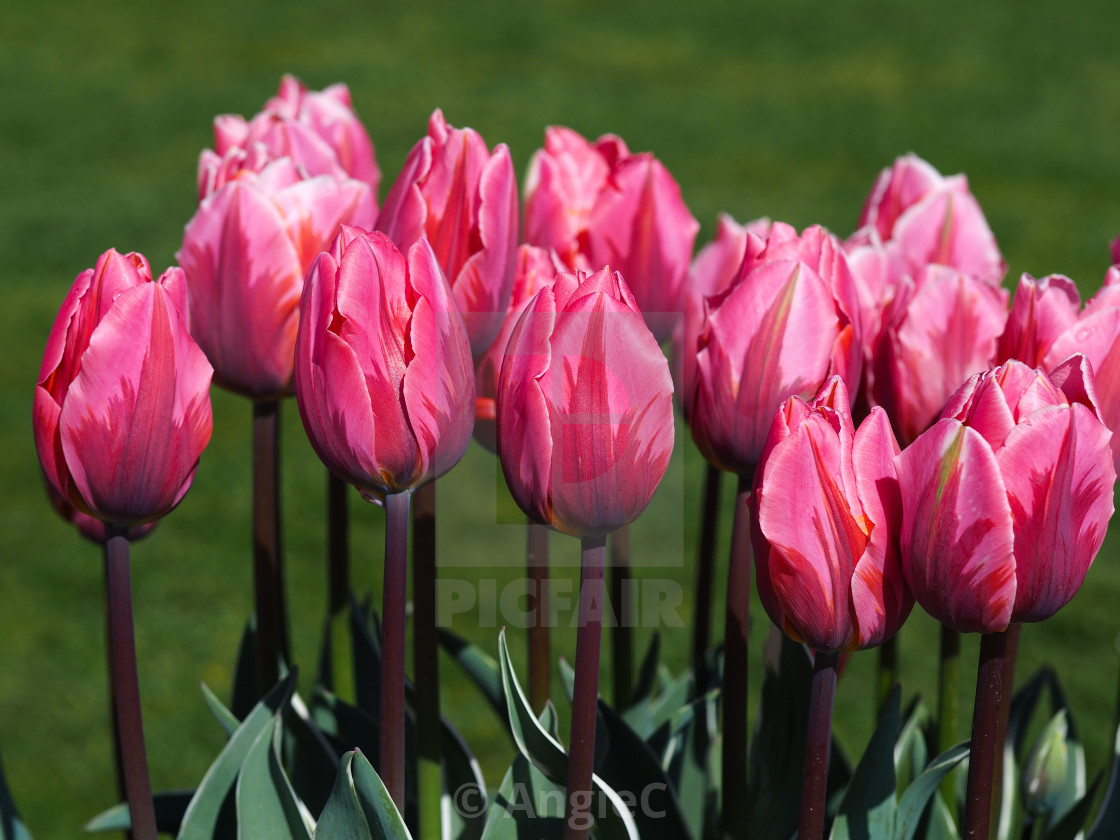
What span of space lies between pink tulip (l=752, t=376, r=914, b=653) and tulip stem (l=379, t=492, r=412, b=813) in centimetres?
20

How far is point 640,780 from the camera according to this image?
918 mm

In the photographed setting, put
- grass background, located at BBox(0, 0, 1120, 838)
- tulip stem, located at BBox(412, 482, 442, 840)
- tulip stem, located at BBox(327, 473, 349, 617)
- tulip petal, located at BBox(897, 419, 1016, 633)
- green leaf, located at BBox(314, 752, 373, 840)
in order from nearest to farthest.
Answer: tulip petal, located at BBox(897, 419, 1016, 633), green leaf, located at BBox(314, 752, 373, 840), tulip stem, located at BBox(412, 482, 442, 840), tulip stem, located at BBox(327, 473, 349, 617), grass background, located at BBox(0, 0, 1120, 838)

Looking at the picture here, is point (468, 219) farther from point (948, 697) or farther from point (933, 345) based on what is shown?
point (948, 697)

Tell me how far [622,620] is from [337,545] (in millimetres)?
271

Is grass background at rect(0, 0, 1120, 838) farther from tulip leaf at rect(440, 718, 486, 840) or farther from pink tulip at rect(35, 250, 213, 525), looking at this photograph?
pink tulip at rect(35, 250, 213, 525)

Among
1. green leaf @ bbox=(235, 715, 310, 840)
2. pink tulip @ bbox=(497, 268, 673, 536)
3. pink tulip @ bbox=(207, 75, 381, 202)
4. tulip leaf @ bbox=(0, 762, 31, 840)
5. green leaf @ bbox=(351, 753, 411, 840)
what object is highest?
pink tulip @ bbox=(207, 75, 381, 202)

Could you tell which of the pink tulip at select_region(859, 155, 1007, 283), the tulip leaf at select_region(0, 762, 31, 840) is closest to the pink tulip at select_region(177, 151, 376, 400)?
the tulip leaf at select_region(0, 762, 31, 840)

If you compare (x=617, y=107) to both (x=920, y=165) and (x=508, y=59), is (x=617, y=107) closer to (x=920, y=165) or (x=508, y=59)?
(x=508, y=59)

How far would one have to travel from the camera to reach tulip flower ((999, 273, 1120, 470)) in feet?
2.64

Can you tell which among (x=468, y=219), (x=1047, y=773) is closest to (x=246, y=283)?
(x=468, y=219)

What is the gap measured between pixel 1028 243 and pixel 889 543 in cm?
485

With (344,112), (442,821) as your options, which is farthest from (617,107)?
(442,821)

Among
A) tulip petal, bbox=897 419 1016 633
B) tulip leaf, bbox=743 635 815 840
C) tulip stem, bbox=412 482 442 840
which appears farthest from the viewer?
tulip leaf, bbox=743 635 815 840

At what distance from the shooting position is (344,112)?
1255mm
